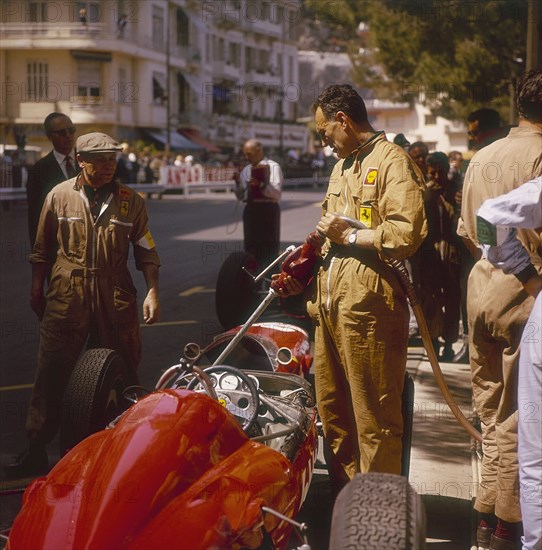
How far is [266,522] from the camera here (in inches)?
145

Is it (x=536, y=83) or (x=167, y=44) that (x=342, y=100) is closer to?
(x=536, y=83)

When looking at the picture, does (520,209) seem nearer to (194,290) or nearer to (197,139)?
(194,290)

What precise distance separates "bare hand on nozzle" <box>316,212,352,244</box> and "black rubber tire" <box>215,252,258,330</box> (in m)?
5.21

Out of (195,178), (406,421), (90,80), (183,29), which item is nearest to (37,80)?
(90,80)

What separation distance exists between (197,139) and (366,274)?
68800 mm

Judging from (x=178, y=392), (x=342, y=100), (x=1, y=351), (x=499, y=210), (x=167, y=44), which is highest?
(x=167, y=44)

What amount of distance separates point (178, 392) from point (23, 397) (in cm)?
434

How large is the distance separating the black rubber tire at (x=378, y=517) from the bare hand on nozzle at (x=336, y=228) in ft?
4.70

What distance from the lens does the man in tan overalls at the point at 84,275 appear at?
592 centimetres

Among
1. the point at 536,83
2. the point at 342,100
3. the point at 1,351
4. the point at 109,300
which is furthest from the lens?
the point at 1,351

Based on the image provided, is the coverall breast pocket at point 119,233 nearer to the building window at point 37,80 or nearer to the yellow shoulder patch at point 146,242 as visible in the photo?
the yellow shoulder patch at point 146,242

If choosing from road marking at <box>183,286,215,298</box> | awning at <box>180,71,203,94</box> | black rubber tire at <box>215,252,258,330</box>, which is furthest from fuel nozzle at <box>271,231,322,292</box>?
awning at <box>180,71,203,94</box>

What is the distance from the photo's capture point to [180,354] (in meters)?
9.58

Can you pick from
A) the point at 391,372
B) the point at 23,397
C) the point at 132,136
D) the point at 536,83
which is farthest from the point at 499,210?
the point at 132,136
